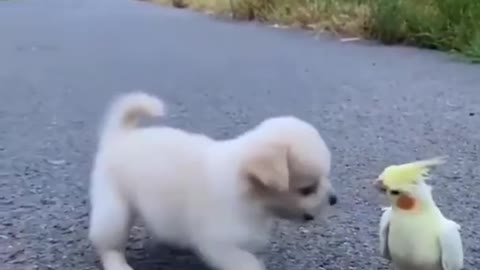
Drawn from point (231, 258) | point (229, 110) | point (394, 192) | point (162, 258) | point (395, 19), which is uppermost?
point (394, 192)

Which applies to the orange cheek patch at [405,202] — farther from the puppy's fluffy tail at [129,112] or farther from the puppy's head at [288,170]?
the puppy's fluffy tail at [129,112]

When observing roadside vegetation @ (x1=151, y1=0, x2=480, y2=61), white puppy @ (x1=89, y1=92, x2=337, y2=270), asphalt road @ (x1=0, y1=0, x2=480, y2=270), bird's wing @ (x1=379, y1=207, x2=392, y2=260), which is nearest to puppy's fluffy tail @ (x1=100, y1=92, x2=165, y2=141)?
white puppy @ (x1=89, y1=92, x2=337, y2=270)

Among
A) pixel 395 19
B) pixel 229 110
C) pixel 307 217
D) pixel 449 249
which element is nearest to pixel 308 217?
pixel 307 217

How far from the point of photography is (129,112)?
5.28ft

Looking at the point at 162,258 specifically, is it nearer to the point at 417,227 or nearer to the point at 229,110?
the point at 417,227

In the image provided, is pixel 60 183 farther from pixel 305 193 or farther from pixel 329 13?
pixel 329 13

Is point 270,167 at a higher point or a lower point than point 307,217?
higher

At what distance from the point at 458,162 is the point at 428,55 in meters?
2.42

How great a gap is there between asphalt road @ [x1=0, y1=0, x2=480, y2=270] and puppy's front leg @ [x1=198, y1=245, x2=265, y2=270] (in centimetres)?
16

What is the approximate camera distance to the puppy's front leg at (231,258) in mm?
1370

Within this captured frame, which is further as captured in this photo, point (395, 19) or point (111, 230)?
point (395, 19)

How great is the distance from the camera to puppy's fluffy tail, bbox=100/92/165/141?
1.60m

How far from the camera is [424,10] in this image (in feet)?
16.6

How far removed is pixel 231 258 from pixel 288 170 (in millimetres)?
149
